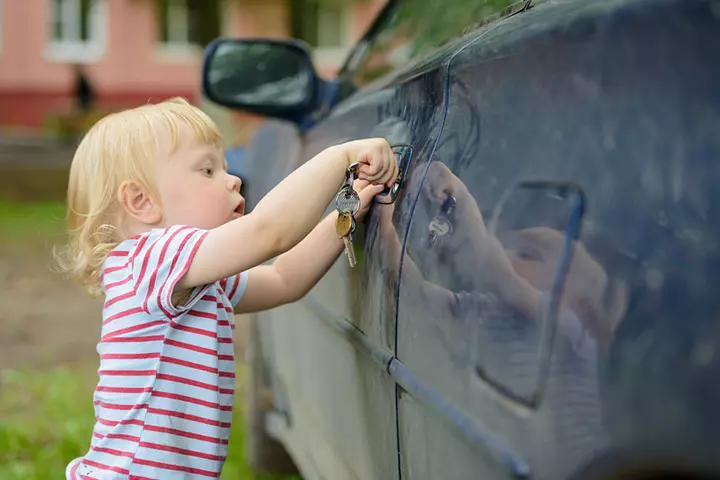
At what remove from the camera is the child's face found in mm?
2092

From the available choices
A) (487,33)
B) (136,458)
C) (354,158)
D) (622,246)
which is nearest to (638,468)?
(622,246)

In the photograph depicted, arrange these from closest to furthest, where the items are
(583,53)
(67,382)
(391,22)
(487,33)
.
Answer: (583,53), (487,33), (391,22), (67,382)

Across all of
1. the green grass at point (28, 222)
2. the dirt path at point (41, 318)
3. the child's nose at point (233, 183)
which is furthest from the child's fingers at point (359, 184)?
the green grass at point (28, 222)

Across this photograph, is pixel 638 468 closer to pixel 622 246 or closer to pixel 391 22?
pixel 622 246

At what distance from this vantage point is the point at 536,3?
1692mm

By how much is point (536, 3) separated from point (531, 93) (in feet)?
1.27

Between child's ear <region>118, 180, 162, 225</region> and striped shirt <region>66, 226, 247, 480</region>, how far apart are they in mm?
54

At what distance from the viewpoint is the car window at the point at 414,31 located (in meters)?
2.34

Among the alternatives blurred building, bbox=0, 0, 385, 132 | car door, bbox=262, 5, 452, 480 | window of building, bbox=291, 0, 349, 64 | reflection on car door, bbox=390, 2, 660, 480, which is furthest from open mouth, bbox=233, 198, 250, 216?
window of building, bbox=291, 0, 349, 64

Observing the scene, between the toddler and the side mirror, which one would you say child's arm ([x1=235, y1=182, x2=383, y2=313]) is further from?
the side mirror

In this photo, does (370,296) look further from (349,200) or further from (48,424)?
(48,424)

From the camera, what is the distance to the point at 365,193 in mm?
1985

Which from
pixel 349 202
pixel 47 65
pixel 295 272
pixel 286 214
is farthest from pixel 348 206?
pixel 47 65

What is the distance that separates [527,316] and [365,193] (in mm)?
795
